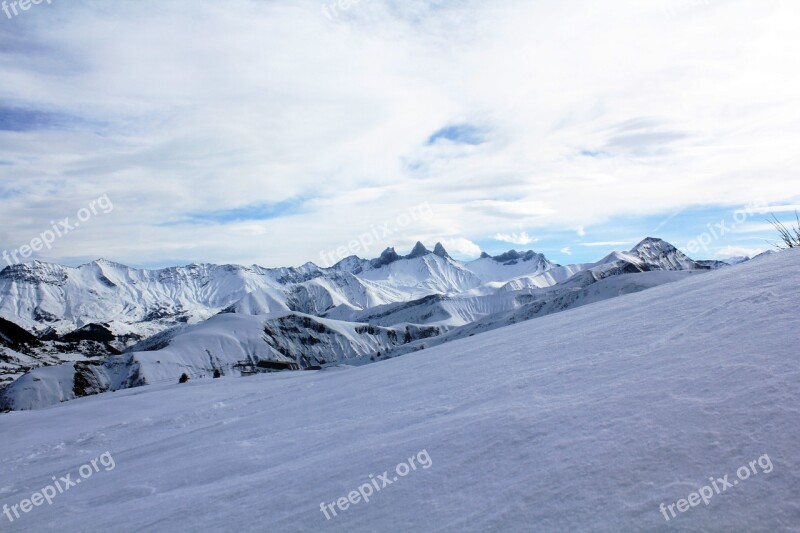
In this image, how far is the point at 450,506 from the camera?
14.4 ft

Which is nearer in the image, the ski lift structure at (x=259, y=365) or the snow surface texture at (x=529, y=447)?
the snow surface texture at (x=529, y=447)

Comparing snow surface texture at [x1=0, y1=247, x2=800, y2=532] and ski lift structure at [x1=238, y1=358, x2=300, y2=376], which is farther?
ski lift structure at [x1=238, y1=358, x2=300, y2=376]

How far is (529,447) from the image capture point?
4977 mm

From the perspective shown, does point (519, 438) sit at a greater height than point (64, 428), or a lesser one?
lesser

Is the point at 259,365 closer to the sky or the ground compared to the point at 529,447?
closer to the sky

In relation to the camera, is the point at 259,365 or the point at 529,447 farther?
the point at 259,365

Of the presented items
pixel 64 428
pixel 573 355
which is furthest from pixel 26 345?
pixel 573 355

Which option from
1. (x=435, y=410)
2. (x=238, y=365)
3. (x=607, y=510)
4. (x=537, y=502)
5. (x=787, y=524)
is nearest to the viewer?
(x=787, y=524)

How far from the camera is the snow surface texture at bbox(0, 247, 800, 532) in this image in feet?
12.9

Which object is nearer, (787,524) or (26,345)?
(787,524)

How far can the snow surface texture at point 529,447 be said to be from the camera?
3926 millimetres

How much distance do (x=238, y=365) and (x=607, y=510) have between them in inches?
5818

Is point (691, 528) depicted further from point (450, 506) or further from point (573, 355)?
point (573, 355)

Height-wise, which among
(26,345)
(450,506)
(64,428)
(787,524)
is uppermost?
(26,345)
